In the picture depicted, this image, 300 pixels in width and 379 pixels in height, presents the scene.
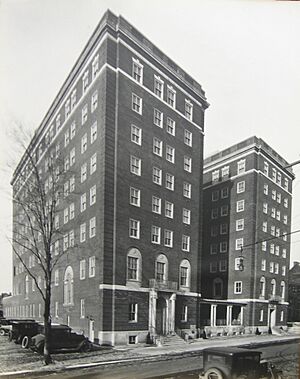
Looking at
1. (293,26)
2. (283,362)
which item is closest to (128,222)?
(283,362)

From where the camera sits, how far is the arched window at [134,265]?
2410 millimetres

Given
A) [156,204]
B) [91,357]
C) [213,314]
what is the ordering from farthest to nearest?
1. [213,314]
2. [156,204]
3. [91,357]

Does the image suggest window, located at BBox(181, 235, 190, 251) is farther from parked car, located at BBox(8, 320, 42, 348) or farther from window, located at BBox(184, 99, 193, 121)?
parked car, located at BBox(8, 320, 42, 348)

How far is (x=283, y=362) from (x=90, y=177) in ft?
4.85

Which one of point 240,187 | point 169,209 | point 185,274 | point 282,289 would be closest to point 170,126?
point 169,209

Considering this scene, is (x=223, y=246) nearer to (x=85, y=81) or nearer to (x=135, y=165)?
(x=135, y=165)

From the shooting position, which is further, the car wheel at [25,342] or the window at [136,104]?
the window at [136,104]

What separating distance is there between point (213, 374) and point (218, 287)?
44 cm

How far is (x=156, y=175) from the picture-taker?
8.35ft

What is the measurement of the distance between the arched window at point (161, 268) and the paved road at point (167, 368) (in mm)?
393

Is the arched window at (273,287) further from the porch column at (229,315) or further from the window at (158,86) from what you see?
the window at (158,86)

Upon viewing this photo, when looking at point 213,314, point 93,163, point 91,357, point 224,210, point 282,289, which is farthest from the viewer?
point 282,289

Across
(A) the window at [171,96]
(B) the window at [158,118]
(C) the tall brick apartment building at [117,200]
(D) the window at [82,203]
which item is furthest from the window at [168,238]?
(A) the window at [171,96]

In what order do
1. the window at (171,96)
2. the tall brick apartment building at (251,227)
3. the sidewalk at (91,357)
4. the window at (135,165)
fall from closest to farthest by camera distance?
the sidewalk at (91,357), the window at (135,165), the window at (171,96), the tall brick apartment building at (251,227)
